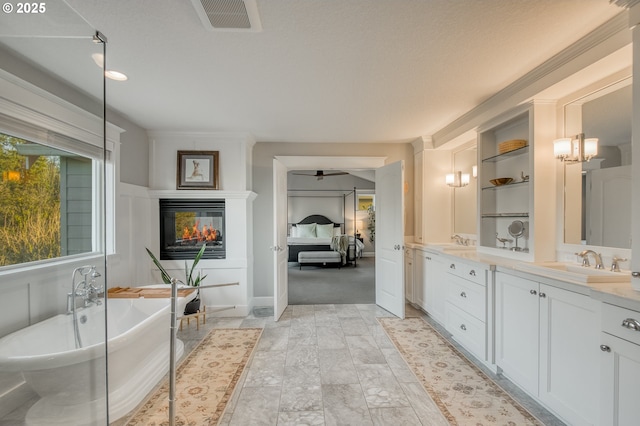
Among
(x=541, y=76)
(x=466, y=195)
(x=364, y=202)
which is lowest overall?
(x=466, y=195)

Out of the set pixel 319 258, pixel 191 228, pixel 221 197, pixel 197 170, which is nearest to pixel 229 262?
pixel 191 228

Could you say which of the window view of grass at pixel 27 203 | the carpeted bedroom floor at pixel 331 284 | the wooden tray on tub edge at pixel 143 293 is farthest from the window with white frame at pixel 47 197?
the carpeted bedroom floor at pixel 331 284

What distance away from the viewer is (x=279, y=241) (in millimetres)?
3625

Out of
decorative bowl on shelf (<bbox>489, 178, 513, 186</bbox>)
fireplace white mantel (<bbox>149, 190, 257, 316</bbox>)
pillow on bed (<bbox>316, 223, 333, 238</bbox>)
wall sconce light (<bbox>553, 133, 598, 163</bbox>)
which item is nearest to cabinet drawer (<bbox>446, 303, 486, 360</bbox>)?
decorative bowl on shelf (<bbox>489, 178, 513, 186</bbox>)

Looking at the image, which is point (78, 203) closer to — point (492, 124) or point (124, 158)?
point (124, 158)

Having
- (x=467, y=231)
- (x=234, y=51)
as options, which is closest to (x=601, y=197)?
(x=467, y=231)

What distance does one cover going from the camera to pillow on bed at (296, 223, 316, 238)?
8.26m

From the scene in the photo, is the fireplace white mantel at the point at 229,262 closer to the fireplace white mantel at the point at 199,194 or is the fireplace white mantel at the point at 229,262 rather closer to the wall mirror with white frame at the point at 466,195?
the fireplace white mantel at the point at 199,194

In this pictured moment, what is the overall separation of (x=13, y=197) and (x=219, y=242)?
2.17 meters

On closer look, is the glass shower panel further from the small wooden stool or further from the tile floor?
the small wooden stool

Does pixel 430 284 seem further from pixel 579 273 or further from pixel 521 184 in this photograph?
pixel 579 273

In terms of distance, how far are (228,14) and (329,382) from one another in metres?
2.50

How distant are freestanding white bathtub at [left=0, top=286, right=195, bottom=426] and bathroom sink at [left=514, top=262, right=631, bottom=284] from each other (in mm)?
2677

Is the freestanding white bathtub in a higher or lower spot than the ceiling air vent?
lower
